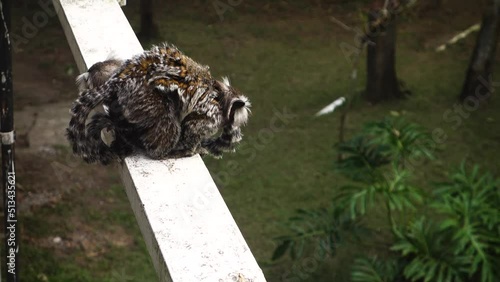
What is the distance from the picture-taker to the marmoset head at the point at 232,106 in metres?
3.04

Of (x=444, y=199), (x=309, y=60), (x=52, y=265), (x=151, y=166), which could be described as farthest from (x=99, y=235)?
(x=151, y=166)

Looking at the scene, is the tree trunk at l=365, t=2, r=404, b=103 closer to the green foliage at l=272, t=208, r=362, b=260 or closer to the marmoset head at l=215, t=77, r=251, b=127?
the green foliage at l=272, t=208, r=362, b=260

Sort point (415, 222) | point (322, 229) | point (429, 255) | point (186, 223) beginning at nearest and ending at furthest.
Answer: point (186, 223) → point (429, 255) → point (415, 222) → point (322, 229)

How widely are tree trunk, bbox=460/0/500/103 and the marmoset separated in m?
5.63

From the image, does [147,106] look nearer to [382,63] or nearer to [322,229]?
[322,229]

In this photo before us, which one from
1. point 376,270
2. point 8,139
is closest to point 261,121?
point 376,270

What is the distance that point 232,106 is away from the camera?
3.04 meters

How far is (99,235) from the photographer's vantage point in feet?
21.9

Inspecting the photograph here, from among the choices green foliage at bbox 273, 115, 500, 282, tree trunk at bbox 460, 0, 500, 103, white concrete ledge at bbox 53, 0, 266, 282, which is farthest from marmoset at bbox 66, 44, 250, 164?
tree trunk at bbox 460, 0, 500, 103

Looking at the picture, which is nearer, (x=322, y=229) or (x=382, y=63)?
(x=322, y=229)

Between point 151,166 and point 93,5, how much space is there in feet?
3.58

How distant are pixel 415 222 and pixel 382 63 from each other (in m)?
3.18

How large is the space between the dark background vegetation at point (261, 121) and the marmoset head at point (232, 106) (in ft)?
10.7

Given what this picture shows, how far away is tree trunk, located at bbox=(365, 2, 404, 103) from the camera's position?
27.2ft
